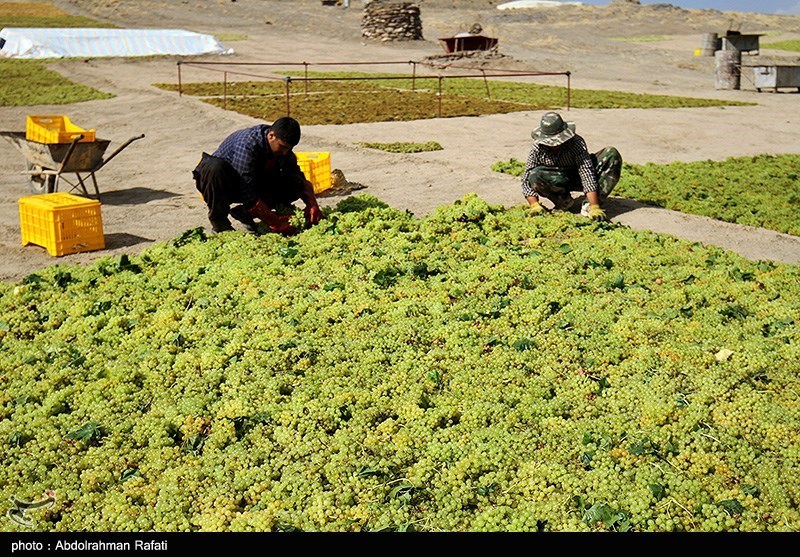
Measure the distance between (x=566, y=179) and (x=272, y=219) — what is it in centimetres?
397

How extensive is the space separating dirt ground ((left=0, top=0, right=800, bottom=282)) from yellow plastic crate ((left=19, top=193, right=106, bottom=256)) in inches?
6.2

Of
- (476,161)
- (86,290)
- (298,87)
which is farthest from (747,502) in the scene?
(298,87)

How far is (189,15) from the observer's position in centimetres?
6244

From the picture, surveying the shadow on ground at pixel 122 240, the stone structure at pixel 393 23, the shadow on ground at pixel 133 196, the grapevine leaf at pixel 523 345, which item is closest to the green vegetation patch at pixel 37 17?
the stone structure at pixel 393 23

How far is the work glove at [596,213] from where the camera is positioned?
34.0ft

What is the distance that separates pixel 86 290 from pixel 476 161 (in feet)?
28.5

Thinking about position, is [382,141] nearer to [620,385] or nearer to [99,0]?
[620,385]

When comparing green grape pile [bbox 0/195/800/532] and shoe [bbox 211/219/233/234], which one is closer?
green grape pile [bbox 0/195/800/532]

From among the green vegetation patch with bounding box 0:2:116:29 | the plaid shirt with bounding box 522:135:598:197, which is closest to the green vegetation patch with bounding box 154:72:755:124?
the plaid shirt with bounding box 522:135:598:197

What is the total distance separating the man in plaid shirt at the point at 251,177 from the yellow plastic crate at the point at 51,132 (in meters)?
3.81

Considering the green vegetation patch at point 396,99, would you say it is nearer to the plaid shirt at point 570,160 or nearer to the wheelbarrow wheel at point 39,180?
the wheelbarrow wheel at point 39,180

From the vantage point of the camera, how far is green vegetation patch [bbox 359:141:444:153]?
1622 cm

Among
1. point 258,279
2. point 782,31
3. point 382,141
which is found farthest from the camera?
point 782,31

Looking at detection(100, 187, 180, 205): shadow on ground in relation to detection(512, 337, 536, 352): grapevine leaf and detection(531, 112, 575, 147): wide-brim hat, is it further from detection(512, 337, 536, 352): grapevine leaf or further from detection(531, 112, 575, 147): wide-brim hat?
detection(512, 337, 536, 352): grapevine leaf
